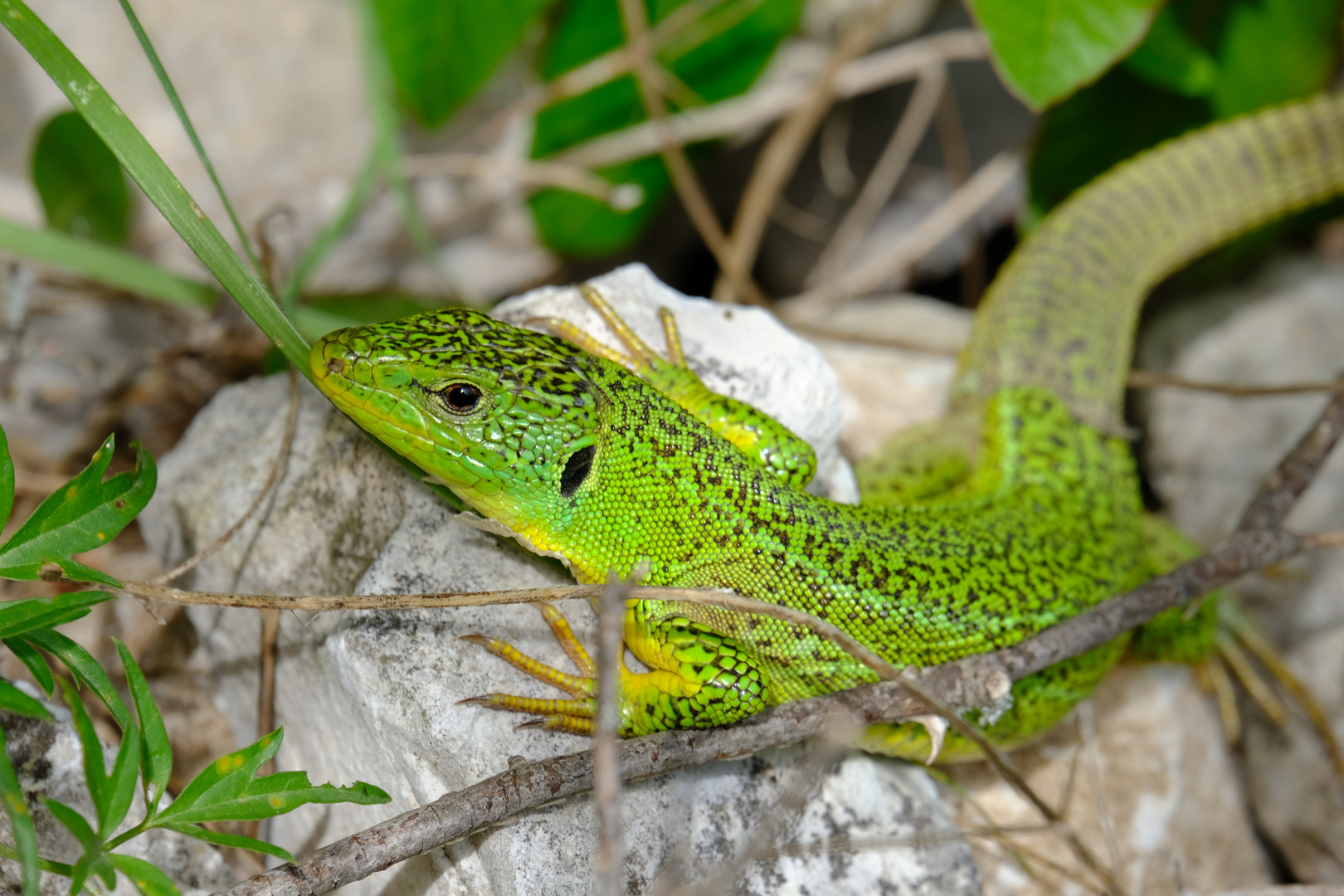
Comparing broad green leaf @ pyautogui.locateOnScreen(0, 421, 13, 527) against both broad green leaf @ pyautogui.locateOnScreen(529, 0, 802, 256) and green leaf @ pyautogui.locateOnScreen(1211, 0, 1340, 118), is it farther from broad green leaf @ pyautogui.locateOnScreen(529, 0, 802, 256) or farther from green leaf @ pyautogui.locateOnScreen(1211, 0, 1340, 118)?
green leaf @ pyautogui.locateOnScreen(1211, 0, 1340, 118)

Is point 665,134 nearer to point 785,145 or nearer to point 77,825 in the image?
point 785,145

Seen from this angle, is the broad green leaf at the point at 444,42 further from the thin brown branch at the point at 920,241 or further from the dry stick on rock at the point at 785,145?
the thin brown branch at the point at 920,241

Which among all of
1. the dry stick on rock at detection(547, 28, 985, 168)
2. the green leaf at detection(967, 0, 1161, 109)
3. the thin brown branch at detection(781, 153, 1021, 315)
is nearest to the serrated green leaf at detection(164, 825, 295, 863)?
the green leaf at detection(967, 0, 1161, 109)

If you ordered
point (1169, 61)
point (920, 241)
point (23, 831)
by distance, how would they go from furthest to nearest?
point (920, 241) < point (1169, 61) < point (23, 831)

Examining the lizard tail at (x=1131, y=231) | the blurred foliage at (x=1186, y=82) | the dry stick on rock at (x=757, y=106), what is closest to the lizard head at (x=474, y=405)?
the lizard tail at (x=1131, y=231)

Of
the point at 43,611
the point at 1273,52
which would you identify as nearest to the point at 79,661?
the point at 43,611

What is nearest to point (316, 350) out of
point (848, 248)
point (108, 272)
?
point (108, 272)

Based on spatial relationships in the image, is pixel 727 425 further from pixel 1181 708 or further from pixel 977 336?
pixel 1181 708

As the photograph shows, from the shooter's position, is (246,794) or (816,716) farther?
(816,716)
